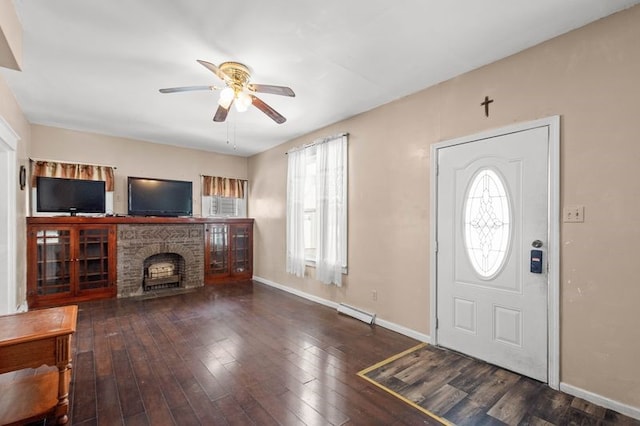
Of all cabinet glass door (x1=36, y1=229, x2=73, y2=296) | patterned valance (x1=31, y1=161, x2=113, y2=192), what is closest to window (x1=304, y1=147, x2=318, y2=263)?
patterned valance (x1=31, y1=161, x2=113, y2=192)

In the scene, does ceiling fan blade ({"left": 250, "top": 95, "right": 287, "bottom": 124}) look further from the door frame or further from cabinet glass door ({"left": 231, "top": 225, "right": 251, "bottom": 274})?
cabinet glass door ({"left": 231, "top": 225, "right": 251, "bottom": 274})

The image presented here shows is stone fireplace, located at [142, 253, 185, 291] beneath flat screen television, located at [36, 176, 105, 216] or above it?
beneath

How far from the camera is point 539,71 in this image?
2.48 m

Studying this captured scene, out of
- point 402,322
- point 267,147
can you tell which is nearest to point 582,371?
point 402,322

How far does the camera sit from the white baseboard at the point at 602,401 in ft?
6.59

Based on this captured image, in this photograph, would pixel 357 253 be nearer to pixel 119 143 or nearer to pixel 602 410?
pixel 602 410

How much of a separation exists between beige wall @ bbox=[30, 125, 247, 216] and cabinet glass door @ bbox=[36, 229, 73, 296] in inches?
36.5

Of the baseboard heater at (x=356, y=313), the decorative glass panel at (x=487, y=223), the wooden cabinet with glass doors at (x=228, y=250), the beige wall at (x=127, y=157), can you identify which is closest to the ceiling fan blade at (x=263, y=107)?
the decorative glass panel at (x=487, y=223)

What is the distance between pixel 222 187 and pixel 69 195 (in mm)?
2530

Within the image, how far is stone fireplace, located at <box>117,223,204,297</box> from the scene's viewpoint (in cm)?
502

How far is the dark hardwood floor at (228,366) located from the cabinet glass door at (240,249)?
6.22ft

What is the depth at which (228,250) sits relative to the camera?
6180 mm

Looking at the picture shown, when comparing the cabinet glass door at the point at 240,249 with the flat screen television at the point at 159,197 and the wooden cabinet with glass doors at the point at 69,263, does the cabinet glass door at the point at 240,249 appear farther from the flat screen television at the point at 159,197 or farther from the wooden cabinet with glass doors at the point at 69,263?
the wooden cabinet with glass doors at the point at 69,263

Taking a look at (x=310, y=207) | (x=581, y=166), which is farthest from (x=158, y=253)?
(x=581, y=166)
